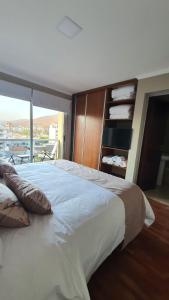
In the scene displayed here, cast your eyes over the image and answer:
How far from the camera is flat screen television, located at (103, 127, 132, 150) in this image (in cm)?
280

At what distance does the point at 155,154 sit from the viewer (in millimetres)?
3285

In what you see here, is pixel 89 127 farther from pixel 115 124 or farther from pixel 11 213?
pixel 11 213

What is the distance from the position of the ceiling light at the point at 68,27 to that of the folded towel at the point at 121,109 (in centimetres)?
159

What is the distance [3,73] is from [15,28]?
137 cm

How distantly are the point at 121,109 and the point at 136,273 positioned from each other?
2.54 m

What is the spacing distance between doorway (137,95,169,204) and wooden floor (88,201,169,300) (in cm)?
138

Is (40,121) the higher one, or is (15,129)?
(40,121)

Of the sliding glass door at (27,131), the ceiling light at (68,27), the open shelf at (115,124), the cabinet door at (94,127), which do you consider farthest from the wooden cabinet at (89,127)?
the ceiling light at (68,27)

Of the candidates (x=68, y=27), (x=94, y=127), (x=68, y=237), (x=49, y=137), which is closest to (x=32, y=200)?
(x=68, y=237)

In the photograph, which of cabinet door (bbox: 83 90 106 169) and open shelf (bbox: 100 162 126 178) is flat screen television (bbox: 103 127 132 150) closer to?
cabinet door (bbox: 83 90 106 169)

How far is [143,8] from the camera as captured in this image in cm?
122

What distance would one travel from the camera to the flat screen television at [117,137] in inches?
110

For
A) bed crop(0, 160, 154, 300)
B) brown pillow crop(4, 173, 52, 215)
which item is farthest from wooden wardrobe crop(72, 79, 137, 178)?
brown pillow crop(4, 173, 52, 215)

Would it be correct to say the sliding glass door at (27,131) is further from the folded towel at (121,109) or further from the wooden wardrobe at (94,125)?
the folded towel at (121,109)
